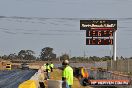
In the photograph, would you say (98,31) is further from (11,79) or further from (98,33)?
(11,79)

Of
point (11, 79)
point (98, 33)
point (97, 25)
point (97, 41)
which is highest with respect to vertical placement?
point (97, 25)

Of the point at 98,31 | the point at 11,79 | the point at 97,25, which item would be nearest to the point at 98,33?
the point at 98,31

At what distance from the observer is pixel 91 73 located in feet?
166

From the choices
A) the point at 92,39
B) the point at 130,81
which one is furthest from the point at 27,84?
the point at 92,39

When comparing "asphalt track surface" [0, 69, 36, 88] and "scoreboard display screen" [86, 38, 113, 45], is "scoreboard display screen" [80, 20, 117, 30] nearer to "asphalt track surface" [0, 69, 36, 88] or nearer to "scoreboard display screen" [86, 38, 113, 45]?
"scoreboard display screen" [86, 38, 113, 45]

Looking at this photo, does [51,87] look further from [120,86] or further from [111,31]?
[111,31]

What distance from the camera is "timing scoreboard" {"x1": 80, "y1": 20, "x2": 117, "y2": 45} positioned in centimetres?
5928

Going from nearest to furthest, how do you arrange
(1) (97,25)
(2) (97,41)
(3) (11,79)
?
(3) (11,79) < (2) (97,41) < (1) (97,25)

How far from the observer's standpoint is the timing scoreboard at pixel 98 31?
59.3 m

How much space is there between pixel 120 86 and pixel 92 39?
89.5 ft

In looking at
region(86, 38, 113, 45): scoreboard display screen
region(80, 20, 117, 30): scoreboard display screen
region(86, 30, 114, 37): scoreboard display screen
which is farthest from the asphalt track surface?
region(80, 20, 117, 30): scoreboard display screen

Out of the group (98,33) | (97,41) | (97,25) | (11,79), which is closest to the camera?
(11,79)

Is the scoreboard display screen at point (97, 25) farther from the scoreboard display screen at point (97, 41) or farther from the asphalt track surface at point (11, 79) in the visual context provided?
the asphalt track surface at point (11, 79)

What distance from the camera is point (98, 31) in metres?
60.2
